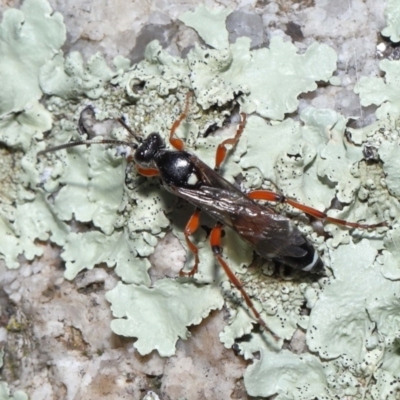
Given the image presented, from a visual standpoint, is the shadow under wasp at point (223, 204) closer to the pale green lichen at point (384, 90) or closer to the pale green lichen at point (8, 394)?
the pale green lichen at point (384, 90)

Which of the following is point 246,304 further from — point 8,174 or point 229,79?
point 8,174

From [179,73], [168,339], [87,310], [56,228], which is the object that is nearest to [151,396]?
[168,339]

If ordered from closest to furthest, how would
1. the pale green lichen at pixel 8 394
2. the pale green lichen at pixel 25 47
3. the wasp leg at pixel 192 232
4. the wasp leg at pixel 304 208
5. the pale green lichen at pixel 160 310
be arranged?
the wasp leg at pixel 304 208 < the wasp leg at pixel 192 232 < the pale green lichen at pixel 160 310 < the pale green lichen at pixel 8 394 < the pale green lichen at pixel 25 47

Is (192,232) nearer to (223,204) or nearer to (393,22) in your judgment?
(223,204)

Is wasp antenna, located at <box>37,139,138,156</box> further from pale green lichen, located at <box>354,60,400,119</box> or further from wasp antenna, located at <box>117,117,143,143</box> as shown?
pale green lichen, located at <box>354,60,400,119</box>

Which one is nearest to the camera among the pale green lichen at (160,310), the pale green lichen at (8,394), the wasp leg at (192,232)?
the wasp leg at (192,232)

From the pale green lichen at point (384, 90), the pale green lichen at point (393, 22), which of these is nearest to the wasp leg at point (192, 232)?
the pale green lichen at point (384, 90)

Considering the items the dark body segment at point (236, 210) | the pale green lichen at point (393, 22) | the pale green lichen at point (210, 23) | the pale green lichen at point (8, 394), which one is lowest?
the pale green lichen at point (8, 394)
